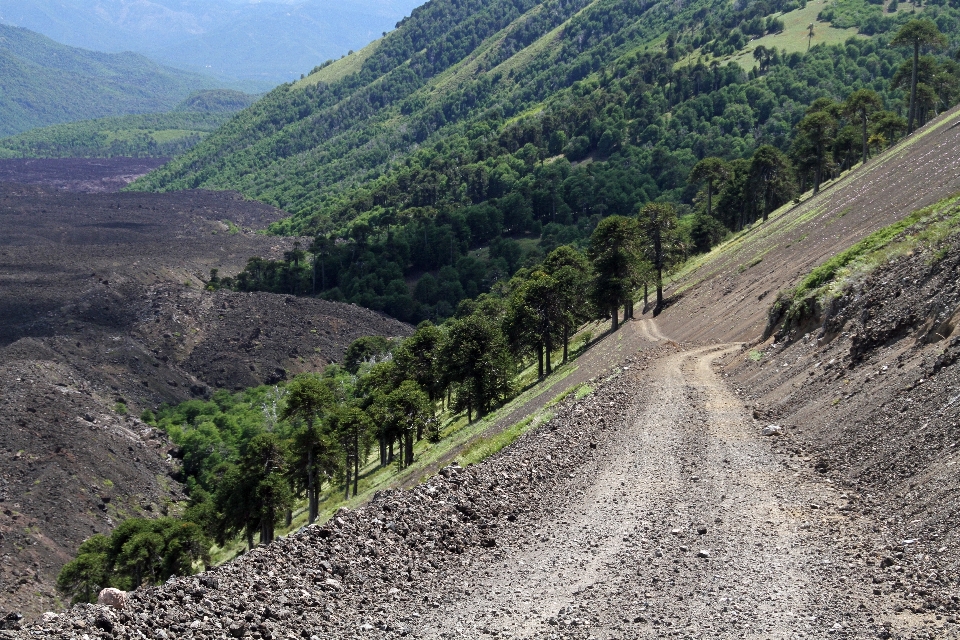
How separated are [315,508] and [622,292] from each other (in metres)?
28.7

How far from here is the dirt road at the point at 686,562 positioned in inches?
454

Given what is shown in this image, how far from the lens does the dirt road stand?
37.8 ft

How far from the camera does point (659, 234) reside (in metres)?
72.1

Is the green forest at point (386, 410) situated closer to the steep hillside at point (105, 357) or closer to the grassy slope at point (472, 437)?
the grassy slope at point (472, 437)

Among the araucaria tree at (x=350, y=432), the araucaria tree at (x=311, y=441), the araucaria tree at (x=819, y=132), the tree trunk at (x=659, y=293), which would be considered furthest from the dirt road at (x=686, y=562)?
the araucaria tree at (x=819, y=132)

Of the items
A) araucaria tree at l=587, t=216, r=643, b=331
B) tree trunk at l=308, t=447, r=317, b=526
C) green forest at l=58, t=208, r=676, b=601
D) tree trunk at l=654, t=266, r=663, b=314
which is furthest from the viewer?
tree trunk at l=654, t=266, r=663, b=314

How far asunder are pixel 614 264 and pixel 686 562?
54.2m

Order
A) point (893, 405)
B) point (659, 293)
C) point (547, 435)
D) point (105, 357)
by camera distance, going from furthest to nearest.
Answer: point (105, 357), point (659, 293), point (547, 435), point (893, 405)

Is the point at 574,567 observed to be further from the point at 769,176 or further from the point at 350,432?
the point at 769,176

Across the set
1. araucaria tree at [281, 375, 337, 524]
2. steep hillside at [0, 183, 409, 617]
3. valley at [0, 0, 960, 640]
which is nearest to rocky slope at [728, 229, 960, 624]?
valley at [0, 0, 960, 640]

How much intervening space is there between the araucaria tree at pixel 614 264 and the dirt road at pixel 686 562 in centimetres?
4507

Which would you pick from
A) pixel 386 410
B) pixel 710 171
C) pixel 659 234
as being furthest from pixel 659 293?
pixel 710 171

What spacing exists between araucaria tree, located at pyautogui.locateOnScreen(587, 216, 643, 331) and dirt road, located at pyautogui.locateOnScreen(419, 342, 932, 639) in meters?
45.1

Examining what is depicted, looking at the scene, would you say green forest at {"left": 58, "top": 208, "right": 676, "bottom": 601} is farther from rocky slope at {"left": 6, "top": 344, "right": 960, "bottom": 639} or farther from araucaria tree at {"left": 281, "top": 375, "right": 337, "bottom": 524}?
rocky slope at {"left": 6, "top": 344, "right": 960, "bottom": 639}
